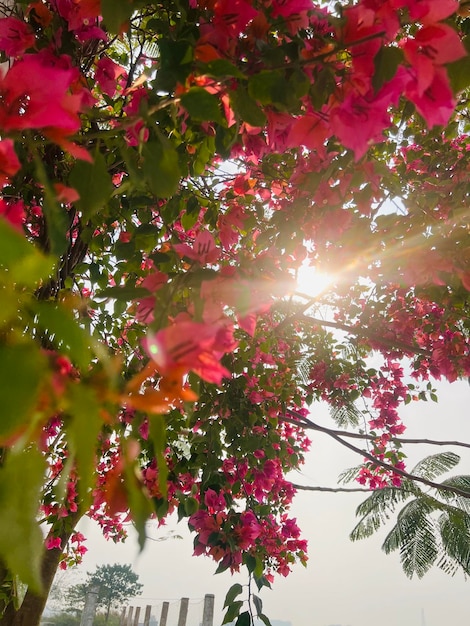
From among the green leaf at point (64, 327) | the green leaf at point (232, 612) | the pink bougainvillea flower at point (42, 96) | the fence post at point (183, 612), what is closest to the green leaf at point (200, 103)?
the pink bougainvillea flower at point (42, 96)

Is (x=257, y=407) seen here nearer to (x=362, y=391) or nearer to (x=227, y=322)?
(x=227, y=322)

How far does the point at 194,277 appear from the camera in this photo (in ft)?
1.95

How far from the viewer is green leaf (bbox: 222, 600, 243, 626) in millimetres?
1293

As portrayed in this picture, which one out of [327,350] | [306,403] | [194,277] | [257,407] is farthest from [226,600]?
[327,350]

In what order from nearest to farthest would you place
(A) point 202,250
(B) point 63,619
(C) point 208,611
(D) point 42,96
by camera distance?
(D) point 42,96
(A) point 202,250
(C) point 208,611
(B) point 63,619

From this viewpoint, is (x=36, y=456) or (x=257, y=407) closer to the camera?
(x=36, y=456)

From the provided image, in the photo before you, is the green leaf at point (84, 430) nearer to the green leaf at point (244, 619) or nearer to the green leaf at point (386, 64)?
the green leaf at point (386, 64)

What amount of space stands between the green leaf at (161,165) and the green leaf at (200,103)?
41 millimetres

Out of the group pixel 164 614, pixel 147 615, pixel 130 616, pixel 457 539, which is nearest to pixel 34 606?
pixel 457 539

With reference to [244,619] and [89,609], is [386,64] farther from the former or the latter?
[89,609]

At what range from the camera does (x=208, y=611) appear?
738 centimetres

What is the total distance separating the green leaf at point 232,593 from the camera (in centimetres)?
133

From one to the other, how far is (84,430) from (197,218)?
47.9 inches

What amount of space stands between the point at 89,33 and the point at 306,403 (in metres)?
2.86
